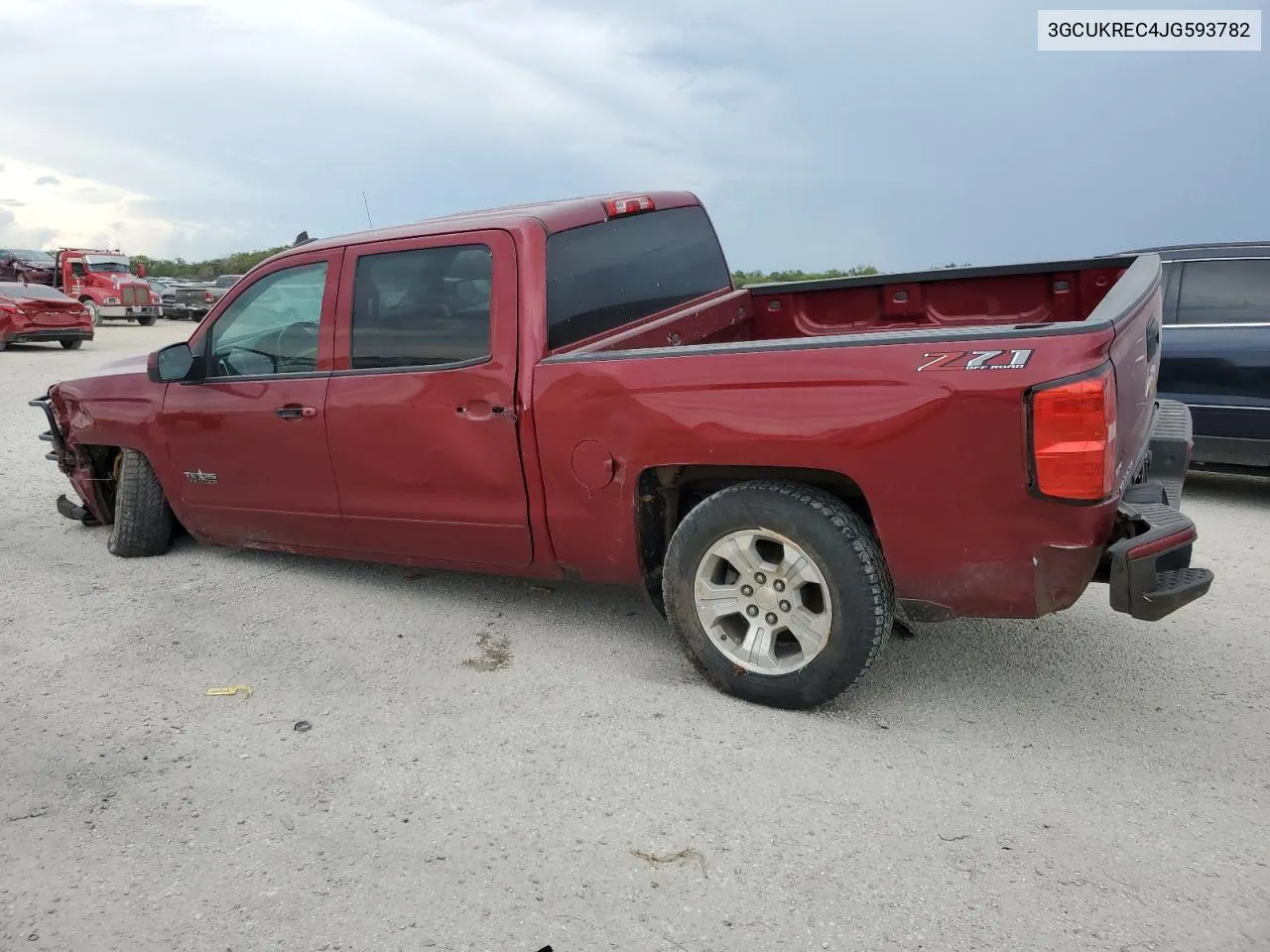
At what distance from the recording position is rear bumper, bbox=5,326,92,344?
1819 cm

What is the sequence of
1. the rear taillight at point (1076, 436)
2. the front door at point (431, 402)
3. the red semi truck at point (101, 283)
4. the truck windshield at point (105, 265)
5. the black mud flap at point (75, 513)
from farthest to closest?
the truck windshield at point (105, 265)
the red semi truck at point (101, 283)
the black mud flap at point (75, 513)
the front door at point (431, 402)
the rear taillight at point (1076, 436)

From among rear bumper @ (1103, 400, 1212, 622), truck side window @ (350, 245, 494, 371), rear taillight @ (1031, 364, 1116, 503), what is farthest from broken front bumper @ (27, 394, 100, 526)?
rear bumper @ (1103, 400, 1212, 622)

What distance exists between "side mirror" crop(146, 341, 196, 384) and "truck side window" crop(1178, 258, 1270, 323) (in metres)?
6.17

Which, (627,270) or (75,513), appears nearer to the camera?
(627,270)

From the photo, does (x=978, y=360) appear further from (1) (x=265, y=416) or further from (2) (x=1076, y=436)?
(1) (x=265, y=416)

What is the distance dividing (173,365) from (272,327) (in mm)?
582

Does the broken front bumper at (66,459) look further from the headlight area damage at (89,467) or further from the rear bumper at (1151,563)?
the rear bumper at (1151,563)

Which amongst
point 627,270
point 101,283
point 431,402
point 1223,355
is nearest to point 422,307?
point 431,402

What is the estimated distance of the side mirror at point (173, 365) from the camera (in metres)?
5.00

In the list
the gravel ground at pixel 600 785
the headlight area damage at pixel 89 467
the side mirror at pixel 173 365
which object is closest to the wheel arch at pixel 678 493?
the gravel ground at pixel 600 785

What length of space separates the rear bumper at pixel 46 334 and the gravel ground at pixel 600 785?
52.6 ft

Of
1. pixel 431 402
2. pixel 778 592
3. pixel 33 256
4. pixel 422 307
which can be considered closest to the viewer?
pixel 778 592

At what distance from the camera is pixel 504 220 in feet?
13.5

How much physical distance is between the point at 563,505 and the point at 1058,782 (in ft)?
6.52
